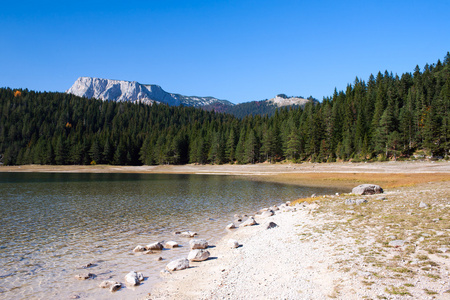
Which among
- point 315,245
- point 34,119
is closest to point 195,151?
point 315,245

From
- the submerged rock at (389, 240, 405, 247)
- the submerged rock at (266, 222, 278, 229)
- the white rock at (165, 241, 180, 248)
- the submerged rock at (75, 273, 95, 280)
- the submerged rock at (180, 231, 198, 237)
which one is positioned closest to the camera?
the submerged rock at (389, 240, 405, 247)

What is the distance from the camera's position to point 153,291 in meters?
7.81

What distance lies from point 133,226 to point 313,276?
12.5 metres

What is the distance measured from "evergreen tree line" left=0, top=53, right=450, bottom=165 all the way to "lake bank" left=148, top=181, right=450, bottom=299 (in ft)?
224

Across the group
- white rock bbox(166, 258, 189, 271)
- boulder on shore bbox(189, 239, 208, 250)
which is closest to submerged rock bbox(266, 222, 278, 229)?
boulder on shore bbox(189, 239, 208, 250)

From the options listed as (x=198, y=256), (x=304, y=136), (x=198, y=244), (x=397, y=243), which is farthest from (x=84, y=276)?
(x=304, y=136)

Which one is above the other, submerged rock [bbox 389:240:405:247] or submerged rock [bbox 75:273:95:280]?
submerged rock [bbox 389:240:405:247]

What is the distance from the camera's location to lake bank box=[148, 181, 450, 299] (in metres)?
6.47

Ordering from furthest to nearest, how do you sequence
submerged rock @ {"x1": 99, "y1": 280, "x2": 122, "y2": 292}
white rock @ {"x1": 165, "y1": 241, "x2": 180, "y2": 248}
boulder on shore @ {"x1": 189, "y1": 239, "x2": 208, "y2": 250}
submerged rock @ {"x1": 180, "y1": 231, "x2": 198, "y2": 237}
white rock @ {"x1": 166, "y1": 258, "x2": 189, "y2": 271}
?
submerged rock @ {"x1": 180, "y1": 231, "x2": 198, "y2": 237} → white rock @ {"x1": 165, "y1": 241, "x2": 180, "y2": 248} → boulder on shore @ {"x1": 189, "y1": 239, "x2": 208, "y2": 250} → white rock @ {"x1": 166, "y1": 258, "x2": 189, "y2": 271} → submerged rock @ {"x1": 99, "y1": 280, "x2": 122, "y2": 292}

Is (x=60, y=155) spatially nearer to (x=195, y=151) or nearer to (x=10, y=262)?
(x=195, y=151)

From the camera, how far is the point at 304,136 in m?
95.8

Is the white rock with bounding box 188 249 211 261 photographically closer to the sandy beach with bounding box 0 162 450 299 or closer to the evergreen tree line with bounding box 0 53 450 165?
the sandy beach with bounding box 0 162 450 299

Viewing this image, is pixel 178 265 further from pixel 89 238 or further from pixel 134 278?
pixel 89 238

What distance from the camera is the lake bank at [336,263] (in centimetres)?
647
